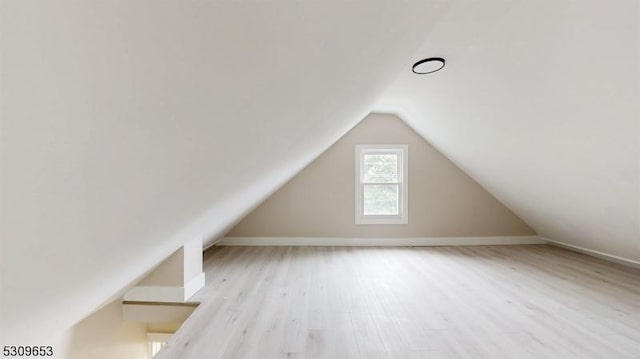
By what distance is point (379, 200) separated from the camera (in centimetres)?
523

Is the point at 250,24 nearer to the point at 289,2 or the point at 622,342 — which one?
the point at 289,2

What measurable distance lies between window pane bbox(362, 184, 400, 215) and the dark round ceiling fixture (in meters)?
→ 2.43

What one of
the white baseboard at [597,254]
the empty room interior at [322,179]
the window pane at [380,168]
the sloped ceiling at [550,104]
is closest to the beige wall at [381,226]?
the empty room interior at [322,179]

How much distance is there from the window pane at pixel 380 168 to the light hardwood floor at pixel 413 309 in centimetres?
143

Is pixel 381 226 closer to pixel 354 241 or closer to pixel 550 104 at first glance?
pixel 354 241

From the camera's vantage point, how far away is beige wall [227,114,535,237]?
16.8 feet

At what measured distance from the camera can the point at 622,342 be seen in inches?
81.7

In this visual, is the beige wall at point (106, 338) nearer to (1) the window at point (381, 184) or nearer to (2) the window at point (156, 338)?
(2) the window at point (156, 338)

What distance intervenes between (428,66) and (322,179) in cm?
264

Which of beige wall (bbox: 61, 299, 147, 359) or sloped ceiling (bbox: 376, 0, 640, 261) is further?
beige wall (bbox: 61, 299, 147, 359)

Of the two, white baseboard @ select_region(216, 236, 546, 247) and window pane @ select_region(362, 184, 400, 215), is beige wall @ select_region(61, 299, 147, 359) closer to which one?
white baseboard @ select_region(216, 236, 546, 247)

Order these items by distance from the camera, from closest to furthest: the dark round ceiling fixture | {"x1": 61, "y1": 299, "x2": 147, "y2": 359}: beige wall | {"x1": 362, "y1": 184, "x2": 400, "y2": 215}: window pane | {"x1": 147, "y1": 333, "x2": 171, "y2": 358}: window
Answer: {"x1": 61, "y1": 299, "x2": 147, "y2": 359}: beige wall
the dark round ceiling fixture
{"x1": 147, "y1": 333, "x2": 171, "y2": 358}: window
{"x1": 362, "y1": 184, "x2": 400, "y2": 215}: window pane

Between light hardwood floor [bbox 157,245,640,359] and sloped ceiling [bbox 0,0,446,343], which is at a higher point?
sloped ceiling [bbox 0,0,446,343]

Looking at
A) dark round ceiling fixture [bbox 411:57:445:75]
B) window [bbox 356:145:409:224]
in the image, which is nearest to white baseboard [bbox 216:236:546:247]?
window [bbox 356:145:409:224]
